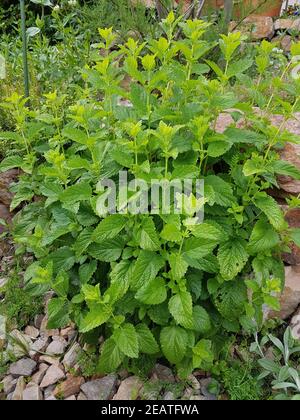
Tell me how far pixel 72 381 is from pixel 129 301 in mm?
509

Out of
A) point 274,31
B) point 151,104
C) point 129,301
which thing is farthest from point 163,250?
point 274,31

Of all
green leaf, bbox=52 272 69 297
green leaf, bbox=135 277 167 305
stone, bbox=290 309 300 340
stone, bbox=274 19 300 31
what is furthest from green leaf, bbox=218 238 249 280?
stone, bbox=274 19 300 31

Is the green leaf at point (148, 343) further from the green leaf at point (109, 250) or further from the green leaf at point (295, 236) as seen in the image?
the green leaf at point (295, 236)

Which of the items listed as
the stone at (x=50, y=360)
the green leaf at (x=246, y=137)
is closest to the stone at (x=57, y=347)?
the stone at (x=50, y=360)

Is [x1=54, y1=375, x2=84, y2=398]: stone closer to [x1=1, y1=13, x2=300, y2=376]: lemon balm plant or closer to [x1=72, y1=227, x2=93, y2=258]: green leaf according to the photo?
[x1=1, y1=13, x2=300, y2=376]: lemon balm plant

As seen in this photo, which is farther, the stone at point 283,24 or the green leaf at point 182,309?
the stone at point 283,24

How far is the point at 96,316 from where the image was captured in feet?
5.36

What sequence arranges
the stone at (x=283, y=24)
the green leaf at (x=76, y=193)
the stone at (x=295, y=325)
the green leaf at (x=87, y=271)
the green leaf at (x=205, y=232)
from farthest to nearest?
1. the stone at (x=283, y=24)
2. the stone at (x=295, y=325)
3. the green leaf at (x=87, y=271)
4. the green leaf at (x=76, y=193)
5. the green leaf at (x=205, y=232)

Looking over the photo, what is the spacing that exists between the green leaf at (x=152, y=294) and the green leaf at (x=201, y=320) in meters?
0.19

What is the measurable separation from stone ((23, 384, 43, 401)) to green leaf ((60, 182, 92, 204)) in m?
0.86

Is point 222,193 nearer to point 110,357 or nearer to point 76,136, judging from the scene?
point 76,136

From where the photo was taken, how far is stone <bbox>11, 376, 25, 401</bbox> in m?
1.91

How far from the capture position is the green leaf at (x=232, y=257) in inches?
67.3
